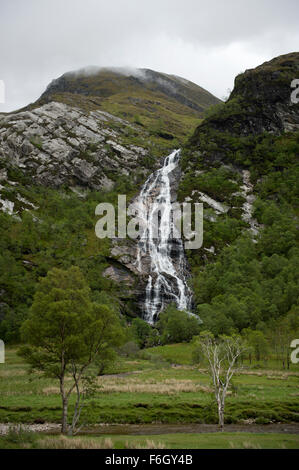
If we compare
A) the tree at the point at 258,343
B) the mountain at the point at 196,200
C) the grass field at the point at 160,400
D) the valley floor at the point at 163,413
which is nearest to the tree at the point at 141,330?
the mountain at the point at 196,200

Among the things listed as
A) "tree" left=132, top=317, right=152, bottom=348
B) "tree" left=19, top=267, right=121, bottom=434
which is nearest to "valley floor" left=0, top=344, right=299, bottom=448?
"tree" left=19, top=267, right=121, bottom=434

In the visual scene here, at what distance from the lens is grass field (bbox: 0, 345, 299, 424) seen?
29.9m

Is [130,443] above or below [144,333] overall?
above

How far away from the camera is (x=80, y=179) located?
563ft

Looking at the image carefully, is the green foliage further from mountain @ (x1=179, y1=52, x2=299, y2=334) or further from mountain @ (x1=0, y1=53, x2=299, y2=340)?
mountain @ (x1=179, y1=52, x2=299, y2=334)

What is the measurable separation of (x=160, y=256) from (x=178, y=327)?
110 ft

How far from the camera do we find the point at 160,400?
3522 centimetres

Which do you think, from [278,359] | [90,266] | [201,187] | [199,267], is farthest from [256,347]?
[201,187]

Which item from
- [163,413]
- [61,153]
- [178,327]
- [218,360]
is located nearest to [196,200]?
[178,327]

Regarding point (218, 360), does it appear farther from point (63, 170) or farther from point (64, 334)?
point (63, 170)

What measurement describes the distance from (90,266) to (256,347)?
189ft

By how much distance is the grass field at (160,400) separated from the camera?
2992 cm
